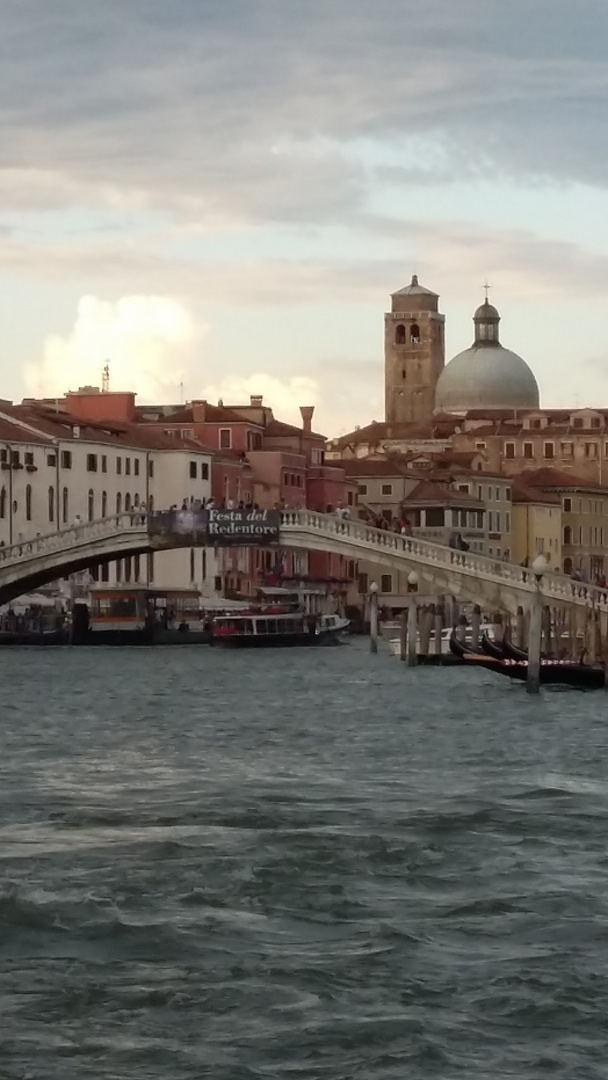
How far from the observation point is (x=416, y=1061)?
9.69m

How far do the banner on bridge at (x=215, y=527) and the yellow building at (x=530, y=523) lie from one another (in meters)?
39.2

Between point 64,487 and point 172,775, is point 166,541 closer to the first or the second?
point 64,487

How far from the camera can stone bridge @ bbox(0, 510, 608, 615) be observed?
40750 mm

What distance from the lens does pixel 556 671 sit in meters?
31.8

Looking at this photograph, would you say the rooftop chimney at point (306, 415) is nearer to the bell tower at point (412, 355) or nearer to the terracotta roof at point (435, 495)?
the terracotta roof at point (435, 495)

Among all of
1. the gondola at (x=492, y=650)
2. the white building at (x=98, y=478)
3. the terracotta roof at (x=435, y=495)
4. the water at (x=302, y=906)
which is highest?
the terracotta roof at (x=435, y=495)

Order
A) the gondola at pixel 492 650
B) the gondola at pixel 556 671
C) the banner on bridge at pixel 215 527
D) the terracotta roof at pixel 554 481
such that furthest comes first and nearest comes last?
the terracotta roof at pixel 554 481
the banner on bridge at pixel 215 527
the gondola at pixel 492 650
the gondola at pixel 556 671

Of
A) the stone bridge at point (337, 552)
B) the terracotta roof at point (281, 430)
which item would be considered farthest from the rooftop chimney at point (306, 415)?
the stone bridge at point (337, 552)

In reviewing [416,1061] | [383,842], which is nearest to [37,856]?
[383,842]

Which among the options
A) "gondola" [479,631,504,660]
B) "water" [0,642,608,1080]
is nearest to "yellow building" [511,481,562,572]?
"gondola" [479,631,504,660]

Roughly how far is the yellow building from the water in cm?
6254

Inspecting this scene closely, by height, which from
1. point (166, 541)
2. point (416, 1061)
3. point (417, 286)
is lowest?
point (416, 1061)

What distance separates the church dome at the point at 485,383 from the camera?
10200 cm

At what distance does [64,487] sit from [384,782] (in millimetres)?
39227
